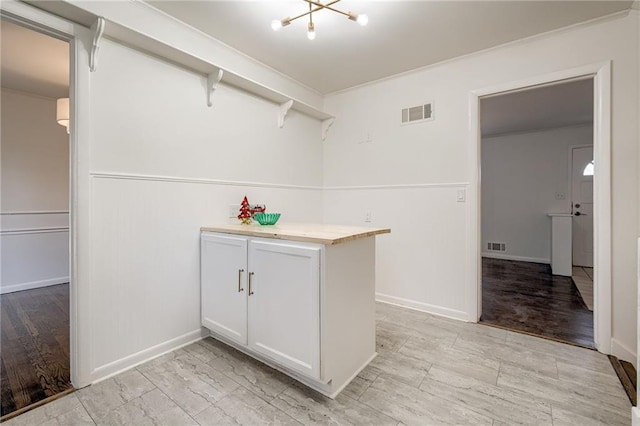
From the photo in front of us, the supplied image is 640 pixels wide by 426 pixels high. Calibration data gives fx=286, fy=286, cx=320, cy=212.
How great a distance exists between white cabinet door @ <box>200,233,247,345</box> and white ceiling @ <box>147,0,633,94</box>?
161 centimetres

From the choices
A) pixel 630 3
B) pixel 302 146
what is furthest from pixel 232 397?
pixel 630 3

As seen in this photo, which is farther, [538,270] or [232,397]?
[538,270]

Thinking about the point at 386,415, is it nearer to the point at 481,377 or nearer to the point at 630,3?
the point at 481,377

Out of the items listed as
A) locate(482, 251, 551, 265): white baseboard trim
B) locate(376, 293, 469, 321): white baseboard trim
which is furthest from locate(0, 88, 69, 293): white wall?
locate(482, 251, 551, 265): white baseboard trim

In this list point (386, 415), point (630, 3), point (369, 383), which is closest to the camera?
point (386, 415)

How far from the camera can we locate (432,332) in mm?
2451

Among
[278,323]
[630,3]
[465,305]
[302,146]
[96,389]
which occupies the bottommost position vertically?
[96,389]

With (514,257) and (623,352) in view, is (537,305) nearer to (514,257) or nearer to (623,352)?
(623,352)

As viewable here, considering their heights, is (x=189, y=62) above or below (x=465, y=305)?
above

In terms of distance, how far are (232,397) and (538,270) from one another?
5.14 metres

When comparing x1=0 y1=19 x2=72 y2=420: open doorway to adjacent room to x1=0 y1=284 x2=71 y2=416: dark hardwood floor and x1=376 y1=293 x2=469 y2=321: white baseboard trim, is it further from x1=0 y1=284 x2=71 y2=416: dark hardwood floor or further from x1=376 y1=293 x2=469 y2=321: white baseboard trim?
x1=376 y1=293 x2=469 y2=321: white baseboard trim

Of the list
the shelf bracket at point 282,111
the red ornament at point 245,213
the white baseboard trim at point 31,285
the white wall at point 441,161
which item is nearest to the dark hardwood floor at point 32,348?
the white baseboard trim at point 31,285

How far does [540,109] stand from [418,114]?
8.19 ft

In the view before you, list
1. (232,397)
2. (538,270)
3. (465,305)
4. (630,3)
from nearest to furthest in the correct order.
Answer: (232,397) → (630,3) → (465,305) → (538,270)
